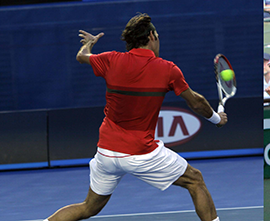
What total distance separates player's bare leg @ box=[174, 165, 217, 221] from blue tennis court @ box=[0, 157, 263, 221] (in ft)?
4.42

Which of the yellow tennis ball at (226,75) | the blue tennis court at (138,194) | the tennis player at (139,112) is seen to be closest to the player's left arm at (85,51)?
the tennis player at (139,112)

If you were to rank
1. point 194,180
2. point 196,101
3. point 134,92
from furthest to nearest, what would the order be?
1. point 194,180
2. point 196,101
3. point 134,92

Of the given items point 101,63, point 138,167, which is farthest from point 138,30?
point 138,167

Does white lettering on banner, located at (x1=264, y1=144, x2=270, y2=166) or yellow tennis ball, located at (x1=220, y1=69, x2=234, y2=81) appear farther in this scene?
yellow tennis ball, located at (x1=220, y1=69, x2=234, y2=81)

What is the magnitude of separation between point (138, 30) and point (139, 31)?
11mm

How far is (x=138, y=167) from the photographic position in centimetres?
342

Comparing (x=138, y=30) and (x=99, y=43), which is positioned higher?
(x=138, y=30)

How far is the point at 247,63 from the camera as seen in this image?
8.04 m

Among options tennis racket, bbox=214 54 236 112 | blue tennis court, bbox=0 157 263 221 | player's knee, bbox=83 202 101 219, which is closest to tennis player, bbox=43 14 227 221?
player's knee, bbox=83 202 101 219

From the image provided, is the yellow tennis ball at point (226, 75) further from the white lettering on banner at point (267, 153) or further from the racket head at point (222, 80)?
the white lettering on banner at point (267, 153)

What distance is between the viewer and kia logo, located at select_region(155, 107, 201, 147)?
7.83 m

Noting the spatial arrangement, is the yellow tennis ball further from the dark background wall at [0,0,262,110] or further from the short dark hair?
the dark background wall at [0,0,262,110]

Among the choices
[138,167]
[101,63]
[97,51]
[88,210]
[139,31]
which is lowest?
[88,210]

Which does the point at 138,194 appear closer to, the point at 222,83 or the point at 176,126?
the point at 176,126
